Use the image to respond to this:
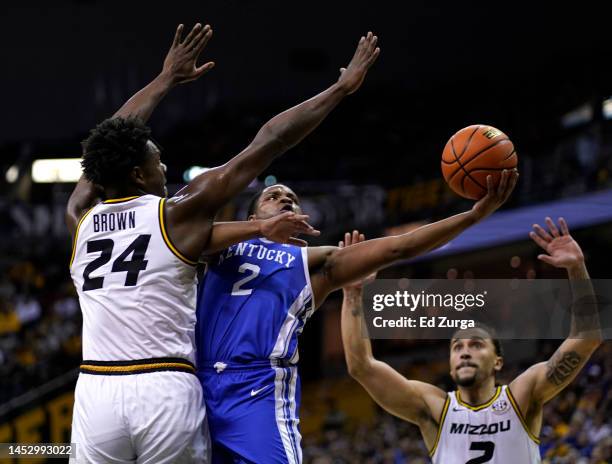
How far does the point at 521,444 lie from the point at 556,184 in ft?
30.8

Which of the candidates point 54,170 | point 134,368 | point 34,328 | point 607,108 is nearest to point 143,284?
point 134,368

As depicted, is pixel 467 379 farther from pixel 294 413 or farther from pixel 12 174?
pixel 12 174

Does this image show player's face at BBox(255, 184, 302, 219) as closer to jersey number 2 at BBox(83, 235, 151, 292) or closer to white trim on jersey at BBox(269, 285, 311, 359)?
white trim on jersey at BBox(269, 285, 311, 359)


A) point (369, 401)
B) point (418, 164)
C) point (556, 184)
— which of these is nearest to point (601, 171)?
point (556, 184)

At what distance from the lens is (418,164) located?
50.9 feet

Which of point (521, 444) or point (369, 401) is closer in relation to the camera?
point (521, 444)

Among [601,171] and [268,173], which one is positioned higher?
[268,173]

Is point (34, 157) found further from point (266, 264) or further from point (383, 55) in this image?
point (266, 264)

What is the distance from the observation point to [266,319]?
3.86 metres

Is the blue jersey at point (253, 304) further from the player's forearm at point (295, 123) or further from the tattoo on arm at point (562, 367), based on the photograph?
the tattoo on arm at point (562, 367)

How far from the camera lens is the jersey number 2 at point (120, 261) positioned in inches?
138

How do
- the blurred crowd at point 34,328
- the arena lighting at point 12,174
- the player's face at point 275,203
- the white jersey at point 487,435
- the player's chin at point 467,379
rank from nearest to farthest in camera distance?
the player's face at point 275,203
the white jersey at point 487,435
the player's chin at point 467,379
the blurred crowd at point 34,328
the arena lighting at point 12,174

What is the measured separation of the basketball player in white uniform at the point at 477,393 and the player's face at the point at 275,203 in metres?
0.64

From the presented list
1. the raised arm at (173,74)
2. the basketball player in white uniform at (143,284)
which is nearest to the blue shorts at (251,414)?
the basketball player in white uniform at (143,284)
